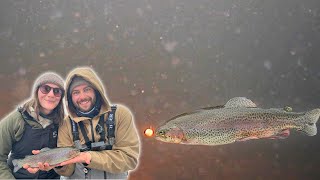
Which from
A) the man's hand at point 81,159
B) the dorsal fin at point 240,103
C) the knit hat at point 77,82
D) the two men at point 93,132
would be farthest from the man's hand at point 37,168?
the dorsal fin at point 240,103

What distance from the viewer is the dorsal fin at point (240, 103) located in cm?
366

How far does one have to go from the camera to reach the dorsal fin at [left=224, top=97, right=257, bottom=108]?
3658 mm

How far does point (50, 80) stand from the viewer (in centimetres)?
350

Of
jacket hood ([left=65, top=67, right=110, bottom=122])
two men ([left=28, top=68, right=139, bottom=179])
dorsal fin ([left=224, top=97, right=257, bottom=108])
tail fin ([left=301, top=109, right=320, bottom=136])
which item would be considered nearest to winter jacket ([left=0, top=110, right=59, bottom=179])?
two men ([left=28, top=68, right=139, bottom=179])

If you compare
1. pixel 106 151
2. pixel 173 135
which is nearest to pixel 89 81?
pixel 106 151

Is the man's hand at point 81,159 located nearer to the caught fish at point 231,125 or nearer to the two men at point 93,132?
Result: the two men at point 93,132

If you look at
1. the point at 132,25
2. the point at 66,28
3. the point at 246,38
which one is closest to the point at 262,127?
the point at 246,38

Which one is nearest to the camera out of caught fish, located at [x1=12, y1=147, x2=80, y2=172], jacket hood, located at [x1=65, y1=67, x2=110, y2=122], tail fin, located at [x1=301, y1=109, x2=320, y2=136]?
caught fish, located at [x1=12, y1=147, x2=80, y2=172]

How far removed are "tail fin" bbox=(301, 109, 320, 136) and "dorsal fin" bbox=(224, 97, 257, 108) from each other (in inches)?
17.8

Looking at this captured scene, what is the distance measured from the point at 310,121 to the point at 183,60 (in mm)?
1223

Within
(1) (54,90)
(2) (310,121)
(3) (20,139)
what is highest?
(1) (54,90)

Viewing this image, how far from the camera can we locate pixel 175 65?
3.71 meters

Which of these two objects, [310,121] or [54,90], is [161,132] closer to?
[54,90]

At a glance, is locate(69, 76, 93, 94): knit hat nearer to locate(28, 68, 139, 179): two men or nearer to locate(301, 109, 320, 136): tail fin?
locate(28, 68, 139, 179): two men
